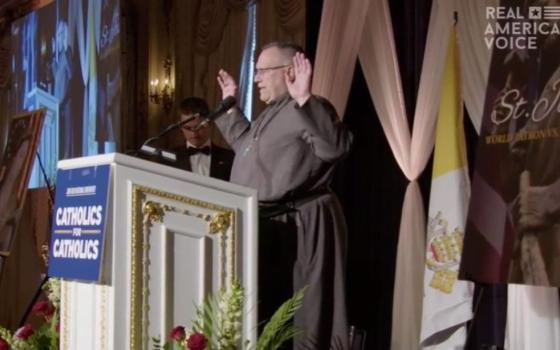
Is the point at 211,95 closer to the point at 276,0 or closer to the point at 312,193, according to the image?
the point at 276,0

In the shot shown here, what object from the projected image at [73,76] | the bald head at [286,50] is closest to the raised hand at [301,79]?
the bald head at [286,50]

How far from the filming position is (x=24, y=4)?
9156mm

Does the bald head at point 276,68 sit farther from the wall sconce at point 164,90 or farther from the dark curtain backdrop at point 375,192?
the wall sconce at point 164,90

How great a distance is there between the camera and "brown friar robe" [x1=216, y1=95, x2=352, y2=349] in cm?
321

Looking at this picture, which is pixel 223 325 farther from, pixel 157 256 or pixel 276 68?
pixel 276 68

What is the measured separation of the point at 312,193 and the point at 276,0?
3.19 meters

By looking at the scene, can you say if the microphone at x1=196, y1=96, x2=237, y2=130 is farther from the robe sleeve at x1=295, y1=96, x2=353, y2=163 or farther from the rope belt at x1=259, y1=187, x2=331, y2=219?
the rope belt at x1=259, y1=187, x2=331, y2=219

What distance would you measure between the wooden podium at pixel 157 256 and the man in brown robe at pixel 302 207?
1.46 ft

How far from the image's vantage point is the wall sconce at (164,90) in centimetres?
759

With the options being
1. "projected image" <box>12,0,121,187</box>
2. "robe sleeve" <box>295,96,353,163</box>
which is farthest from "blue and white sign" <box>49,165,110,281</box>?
"projected image" <box>12,0,121,187</box>

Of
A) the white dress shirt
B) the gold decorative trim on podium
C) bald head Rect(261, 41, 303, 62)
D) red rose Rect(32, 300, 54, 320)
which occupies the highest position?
bald head Rect(261, 41, 303, 62)

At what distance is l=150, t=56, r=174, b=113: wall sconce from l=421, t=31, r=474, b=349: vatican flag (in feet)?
11.9

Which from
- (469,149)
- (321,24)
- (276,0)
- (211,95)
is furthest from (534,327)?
(211,95)

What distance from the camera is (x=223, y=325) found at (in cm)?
252
